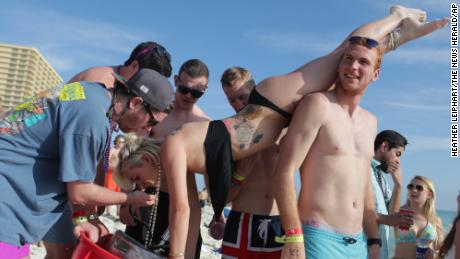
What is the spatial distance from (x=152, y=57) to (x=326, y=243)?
215 centimetres

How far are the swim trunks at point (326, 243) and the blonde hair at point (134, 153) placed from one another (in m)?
1.09

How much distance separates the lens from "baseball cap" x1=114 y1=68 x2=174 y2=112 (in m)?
2.83

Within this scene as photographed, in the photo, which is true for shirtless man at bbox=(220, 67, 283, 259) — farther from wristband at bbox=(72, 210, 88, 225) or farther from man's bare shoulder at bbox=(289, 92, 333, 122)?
wristband at bbox=(72, 210, 88, 225)

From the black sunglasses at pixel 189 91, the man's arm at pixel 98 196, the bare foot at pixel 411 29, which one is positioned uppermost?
the bare foot at pixel 411 29

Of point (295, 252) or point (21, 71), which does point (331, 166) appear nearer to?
point (295, 252)

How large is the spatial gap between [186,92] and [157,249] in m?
1.47

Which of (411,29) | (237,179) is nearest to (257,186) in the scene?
(237,179)

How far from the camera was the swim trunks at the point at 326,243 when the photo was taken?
294cm

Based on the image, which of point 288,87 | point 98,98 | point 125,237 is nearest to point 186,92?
point 288,87

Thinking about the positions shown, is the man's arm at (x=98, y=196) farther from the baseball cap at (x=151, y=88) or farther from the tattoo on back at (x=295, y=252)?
the tattoo on back at (x=295, y=252)

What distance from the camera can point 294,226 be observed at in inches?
112

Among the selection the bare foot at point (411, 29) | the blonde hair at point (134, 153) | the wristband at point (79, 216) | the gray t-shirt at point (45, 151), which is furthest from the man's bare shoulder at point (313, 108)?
the wristband at point (79, 216)

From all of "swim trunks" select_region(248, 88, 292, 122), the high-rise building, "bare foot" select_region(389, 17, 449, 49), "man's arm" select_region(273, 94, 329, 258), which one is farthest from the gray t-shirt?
the high-rise building

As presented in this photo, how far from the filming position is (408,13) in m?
3.41
